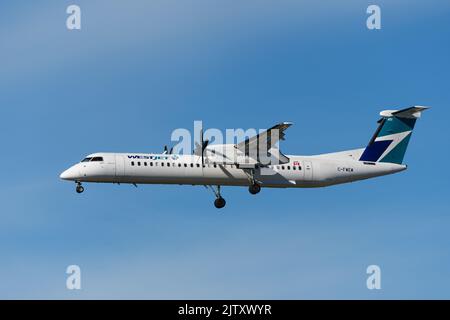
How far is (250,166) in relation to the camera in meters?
43.2

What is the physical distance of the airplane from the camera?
41.5 metres

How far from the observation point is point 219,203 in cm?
4422

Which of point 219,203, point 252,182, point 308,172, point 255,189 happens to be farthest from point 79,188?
point 308,172

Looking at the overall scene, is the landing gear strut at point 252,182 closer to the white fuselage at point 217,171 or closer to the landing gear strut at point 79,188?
the white fuselage at point 217,171

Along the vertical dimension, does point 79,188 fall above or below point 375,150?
below

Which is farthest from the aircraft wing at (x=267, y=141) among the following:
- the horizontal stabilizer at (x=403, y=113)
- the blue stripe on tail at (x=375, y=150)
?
the horizontal stabilizer at (x=403, y=113)

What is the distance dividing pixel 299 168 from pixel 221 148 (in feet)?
13.3

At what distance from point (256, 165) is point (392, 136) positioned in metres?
7.84

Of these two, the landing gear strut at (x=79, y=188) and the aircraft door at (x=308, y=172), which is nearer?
the landing gear strut at (x=79, y=188)

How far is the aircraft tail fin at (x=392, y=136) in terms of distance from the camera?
46031 mm

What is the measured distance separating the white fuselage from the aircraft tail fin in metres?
0.44

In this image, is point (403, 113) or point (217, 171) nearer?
point (217, 171)

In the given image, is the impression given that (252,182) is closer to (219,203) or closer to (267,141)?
(219,203)
